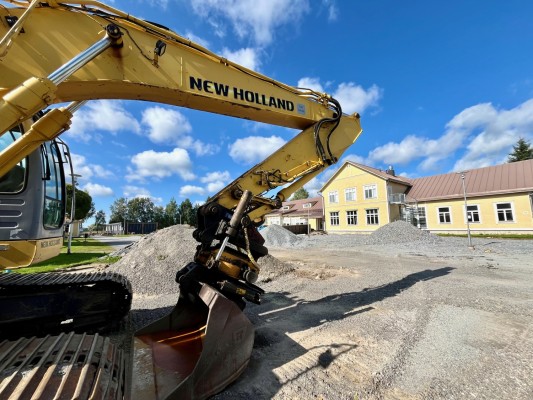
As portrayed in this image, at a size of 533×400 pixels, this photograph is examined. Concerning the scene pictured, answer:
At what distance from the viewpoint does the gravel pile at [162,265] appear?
746 centimetres

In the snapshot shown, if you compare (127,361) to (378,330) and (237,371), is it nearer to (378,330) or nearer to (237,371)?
(237,371)

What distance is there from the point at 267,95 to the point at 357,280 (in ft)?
19.9

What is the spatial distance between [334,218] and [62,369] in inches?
1349

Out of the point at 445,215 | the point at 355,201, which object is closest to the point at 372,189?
the point at 355,201

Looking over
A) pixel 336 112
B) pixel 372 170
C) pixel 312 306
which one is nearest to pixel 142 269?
pixel 312 306

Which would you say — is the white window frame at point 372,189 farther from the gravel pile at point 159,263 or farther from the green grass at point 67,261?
the green grass at point 67,261

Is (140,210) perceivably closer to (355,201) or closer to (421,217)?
(355,201)

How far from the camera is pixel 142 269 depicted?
836 centimetres

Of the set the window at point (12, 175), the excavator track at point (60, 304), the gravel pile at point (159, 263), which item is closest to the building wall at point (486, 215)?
the gravel pile at point (159, 263)

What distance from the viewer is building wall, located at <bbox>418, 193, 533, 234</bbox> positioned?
2219 centimetres

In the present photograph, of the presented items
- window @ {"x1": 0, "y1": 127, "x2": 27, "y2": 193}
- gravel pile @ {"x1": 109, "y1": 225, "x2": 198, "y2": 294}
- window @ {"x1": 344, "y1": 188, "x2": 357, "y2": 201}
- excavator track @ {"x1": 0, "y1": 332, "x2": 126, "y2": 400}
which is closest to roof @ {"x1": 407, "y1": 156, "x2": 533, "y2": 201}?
window @ {"x1": 344, "y1": 188, "x2": 357, "y2": 201}

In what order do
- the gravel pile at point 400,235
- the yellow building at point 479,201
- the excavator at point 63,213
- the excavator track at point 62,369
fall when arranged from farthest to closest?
the yellow building at point 479,201 → the gravel pile at point 400,235 → the excavator at point 63,213 → the excavator track at point 62,369

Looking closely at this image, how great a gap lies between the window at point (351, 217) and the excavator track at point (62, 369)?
3178cm

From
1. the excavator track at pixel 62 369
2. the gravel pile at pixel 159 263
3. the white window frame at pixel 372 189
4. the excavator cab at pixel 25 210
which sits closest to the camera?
the excavator track at pixel 62 369
